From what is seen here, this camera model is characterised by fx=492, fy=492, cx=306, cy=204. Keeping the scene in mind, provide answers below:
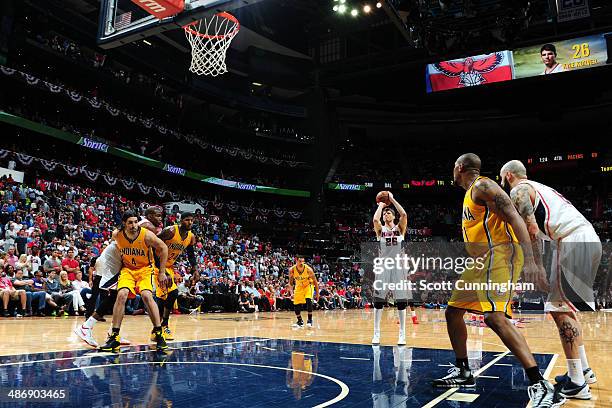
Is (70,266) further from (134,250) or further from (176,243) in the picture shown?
(134,250)

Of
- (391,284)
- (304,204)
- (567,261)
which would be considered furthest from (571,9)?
(304,204)

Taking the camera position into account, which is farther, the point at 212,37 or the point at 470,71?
the point at 470,71

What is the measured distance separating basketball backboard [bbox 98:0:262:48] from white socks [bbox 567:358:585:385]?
6.11 meters

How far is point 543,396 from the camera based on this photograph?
11.3 ft

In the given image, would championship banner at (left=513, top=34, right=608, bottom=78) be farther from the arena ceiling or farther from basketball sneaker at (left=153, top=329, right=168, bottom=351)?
basketball sneaker at (left=153, top=329, right=168, bottom=351)

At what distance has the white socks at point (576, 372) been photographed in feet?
13.0

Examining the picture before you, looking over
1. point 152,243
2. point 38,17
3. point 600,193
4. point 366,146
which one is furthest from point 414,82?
point 152,243

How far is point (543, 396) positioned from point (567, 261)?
48.3 inches

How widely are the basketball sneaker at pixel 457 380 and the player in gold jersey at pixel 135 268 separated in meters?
3.66

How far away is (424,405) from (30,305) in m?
11.6

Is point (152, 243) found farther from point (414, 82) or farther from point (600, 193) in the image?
point (600, 193)

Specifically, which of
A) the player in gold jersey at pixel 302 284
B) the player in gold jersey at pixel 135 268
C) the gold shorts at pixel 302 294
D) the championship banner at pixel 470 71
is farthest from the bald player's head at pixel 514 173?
the championship banner at pixel 470 71

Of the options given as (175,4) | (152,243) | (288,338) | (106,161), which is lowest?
(288,338)

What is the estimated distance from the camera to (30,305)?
1221 centimetres
